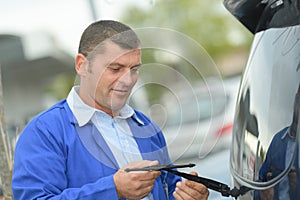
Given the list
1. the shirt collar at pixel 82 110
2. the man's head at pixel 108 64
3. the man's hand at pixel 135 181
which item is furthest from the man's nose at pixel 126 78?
the man's hand at pixel 135 181

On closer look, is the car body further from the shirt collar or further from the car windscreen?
the shirt collar

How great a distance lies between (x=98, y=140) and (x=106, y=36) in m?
0.42

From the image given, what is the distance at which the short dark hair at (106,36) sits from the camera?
2539mm

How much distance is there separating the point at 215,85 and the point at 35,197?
0.83 meters

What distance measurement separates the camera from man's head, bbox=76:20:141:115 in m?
2.55

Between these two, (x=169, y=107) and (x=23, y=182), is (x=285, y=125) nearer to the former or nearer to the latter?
(x=169, y=107)

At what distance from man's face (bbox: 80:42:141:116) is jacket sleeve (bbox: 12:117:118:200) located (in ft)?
0.88

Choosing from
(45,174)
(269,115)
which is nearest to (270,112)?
(269,115)

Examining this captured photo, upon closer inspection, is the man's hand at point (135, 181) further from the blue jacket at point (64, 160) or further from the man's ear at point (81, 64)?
the man's ear at point (81, 64)

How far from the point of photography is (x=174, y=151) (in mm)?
2643

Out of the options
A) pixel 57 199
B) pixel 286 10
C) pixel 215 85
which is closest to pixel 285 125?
pixel 215 85

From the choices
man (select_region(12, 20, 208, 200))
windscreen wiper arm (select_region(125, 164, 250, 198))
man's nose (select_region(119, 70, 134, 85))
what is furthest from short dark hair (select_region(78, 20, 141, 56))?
windscreen wiper arm (select_region(125, 164, 250, 198))

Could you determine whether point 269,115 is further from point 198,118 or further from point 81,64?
point 81,64

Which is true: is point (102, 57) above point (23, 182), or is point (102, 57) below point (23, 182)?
above
